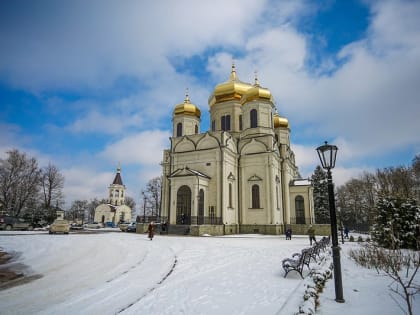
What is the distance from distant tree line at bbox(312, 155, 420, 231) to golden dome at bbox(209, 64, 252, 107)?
18717 mm

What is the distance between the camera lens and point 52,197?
142ft

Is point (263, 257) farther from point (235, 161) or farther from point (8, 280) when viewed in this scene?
point (235, 161)

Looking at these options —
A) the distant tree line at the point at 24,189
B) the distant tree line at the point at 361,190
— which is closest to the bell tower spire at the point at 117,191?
the distant tree line at the point at 24,189

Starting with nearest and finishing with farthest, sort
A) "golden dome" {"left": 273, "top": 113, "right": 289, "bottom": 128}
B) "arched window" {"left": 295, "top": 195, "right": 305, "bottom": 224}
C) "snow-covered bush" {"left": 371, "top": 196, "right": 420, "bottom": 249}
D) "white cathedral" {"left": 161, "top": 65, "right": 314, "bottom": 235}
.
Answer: "snow-covered bush" {"left": 371, "top": 196, "right": 420, "bottom": 249} < "white cathedral" {"left": 161, "top": 65, "right": 314, "bottom": 235} < "arched window" {"left": 295, "top": 195, "right": 305, "bottom": 224} < "golden dome" {"left": 273, "top": 113, "right": 289, "bottom": 128}

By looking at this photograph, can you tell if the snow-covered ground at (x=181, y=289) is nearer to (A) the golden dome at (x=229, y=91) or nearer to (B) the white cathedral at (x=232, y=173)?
(B) the white cathedral at (x=232, y=173)

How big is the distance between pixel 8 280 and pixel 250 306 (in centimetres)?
694

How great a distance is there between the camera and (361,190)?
46.7m

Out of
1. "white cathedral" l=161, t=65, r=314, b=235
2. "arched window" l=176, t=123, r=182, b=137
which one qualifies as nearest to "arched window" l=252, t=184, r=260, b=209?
"white cathedral" l=161, t=65, r=314, b=235

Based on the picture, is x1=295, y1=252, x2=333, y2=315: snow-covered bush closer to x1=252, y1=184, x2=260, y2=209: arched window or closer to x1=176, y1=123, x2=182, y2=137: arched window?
x1=252, y1=184, x2=260, y2=209: arched window

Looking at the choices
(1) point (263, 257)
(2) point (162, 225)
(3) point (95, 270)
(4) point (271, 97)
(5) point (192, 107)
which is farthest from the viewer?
(5) point (192, 107)

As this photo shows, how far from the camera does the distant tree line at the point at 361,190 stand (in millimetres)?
35156

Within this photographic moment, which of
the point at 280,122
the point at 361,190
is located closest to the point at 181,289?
the point at 280,122

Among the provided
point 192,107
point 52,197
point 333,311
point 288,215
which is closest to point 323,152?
point 333,311

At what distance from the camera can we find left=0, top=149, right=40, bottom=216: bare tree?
114 ft
